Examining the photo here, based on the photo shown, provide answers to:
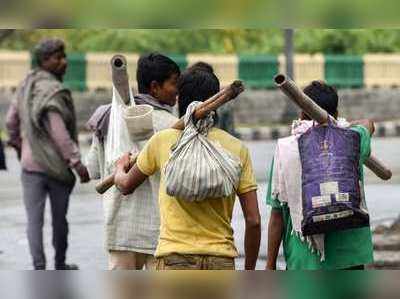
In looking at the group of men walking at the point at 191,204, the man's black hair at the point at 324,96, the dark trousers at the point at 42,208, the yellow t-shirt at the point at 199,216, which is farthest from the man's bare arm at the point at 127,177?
the dark trousers at the point at 42,208

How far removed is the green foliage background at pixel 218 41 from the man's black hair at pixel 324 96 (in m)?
25.3

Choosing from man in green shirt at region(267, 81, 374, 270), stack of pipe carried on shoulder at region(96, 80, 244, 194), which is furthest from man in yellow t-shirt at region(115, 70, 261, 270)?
man in green shirt at region(267, 81, 374, 270)

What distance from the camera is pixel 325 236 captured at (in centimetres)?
607

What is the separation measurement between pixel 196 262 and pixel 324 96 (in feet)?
3.27

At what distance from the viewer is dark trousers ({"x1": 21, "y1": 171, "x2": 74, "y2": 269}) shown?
9.93 m

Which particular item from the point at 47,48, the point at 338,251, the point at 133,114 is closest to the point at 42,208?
the point at 47,48

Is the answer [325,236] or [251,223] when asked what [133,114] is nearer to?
[251,223]

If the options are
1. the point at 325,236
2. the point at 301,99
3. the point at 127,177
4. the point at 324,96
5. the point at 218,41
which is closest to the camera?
the point at 301,99

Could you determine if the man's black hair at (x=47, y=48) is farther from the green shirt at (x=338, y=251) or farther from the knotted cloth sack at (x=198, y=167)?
the knotted cloth sack at (x=198, y=167)

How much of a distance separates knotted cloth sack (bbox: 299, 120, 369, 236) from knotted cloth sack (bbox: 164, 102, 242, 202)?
34cm

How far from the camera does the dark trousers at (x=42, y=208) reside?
9.93m

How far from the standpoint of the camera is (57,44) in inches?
379

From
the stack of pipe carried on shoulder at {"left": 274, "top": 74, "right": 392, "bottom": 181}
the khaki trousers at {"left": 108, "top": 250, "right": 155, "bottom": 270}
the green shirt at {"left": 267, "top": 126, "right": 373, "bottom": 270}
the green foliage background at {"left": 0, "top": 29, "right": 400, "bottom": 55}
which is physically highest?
the green foliage background at {"left": 0, "top": 29, "right": 400, "bottom": 55}

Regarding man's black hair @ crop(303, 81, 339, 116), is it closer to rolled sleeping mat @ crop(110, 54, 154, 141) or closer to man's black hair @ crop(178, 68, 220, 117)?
man's black hair @ crop(178, 68, 220, 117)
